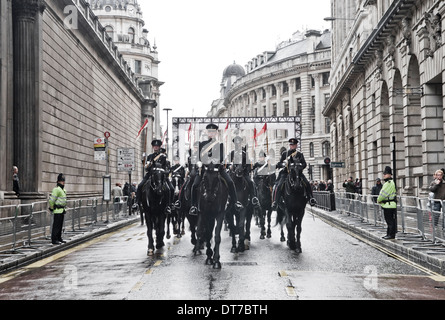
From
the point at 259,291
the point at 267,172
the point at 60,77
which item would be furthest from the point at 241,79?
the point at 259,291

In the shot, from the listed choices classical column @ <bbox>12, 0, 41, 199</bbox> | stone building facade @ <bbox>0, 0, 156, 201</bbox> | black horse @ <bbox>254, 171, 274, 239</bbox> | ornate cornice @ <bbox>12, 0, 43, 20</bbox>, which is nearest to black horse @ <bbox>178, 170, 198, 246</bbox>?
black horse @ <bbox>254, 171, 274, 239</bbox>

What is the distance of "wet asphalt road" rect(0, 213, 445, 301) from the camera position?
9.08m

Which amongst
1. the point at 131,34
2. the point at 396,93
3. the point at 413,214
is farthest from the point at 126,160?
the point at 131,34

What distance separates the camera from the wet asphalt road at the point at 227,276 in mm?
9078

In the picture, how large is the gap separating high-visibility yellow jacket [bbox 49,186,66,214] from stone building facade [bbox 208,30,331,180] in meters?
65.7

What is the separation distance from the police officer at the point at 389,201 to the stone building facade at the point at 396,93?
29.4 feet

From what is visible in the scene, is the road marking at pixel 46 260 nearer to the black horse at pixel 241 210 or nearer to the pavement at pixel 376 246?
the pavement at pixel 376 246

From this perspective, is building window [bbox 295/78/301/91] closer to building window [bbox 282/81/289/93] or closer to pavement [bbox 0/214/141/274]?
building window [bbox 282/81/289/93]

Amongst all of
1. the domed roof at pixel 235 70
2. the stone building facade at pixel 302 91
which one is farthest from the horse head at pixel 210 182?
the domed roof at pixel 235 70

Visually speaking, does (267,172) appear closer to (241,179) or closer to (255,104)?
(241,179)

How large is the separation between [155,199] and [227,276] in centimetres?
453

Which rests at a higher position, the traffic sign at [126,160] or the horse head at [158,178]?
the traffic sign at [126,160]

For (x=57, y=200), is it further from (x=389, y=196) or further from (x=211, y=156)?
(x=389, y=196)

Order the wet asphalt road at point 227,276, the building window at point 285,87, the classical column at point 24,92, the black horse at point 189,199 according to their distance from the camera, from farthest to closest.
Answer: the building window at point 285,87 → the classical column at point 24,92 → the black horse at point 189,199 → the wet asphalt road at point 227,276
